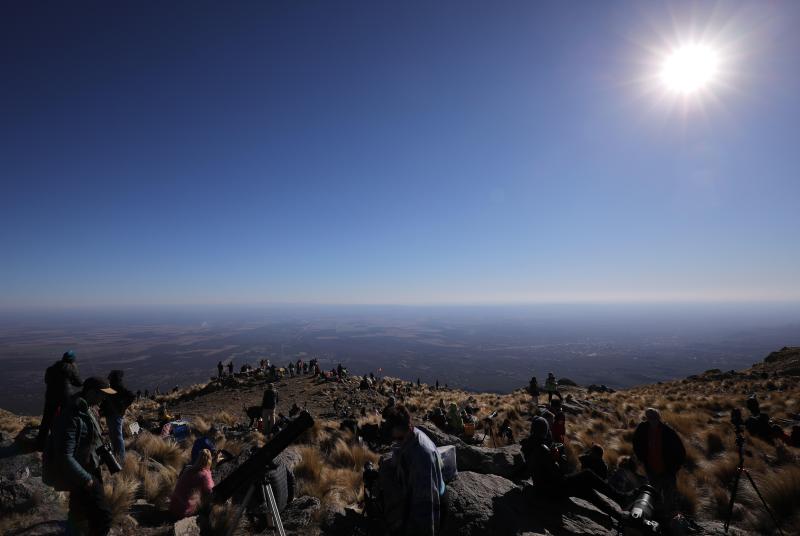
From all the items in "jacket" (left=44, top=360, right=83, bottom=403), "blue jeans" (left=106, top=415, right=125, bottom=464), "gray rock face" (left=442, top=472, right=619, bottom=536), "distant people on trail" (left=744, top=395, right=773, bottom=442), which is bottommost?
"distant people on trail" (left=744, top=395, right=773, bottom=442)

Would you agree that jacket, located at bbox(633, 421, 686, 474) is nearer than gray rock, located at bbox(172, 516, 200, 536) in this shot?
No

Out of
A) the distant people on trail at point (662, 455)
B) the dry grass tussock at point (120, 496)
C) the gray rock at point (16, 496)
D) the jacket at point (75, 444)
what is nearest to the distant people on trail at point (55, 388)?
the gray rock at point (16, 496)

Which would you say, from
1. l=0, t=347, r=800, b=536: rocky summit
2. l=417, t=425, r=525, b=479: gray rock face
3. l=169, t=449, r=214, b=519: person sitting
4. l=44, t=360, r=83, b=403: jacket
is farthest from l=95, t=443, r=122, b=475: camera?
l=417, t=425, r=525, b=479: gray rock face

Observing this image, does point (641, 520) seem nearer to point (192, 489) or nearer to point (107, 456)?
point (192, 489)

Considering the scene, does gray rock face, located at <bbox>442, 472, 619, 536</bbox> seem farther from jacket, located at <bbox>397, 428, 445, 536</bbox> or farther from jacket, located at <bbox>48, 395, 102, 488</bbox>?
jacket, located at <bbox>48, 395, 102, 488</bbox>

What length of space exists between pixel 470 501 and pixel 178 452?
299 inches

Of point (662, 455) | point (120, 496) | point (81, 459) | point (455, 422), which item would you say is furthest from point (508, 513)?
point (455, 422)

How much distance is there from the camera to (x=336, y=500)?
6164 millimetres

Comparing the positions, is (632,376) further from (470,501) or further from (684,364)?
(470,501)

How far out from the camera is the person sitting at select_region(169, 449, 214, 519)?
5242 mm

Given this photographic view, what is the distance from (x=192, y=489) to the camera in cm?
532

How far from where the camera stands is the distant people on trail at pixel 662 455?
255 inches

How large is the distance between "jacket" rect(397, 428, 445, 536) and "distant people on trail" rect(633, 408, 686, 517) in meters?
5.21

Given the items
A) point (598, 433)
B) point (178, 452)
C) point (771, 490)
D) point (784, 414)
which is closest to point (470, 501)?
point (771, 490)
